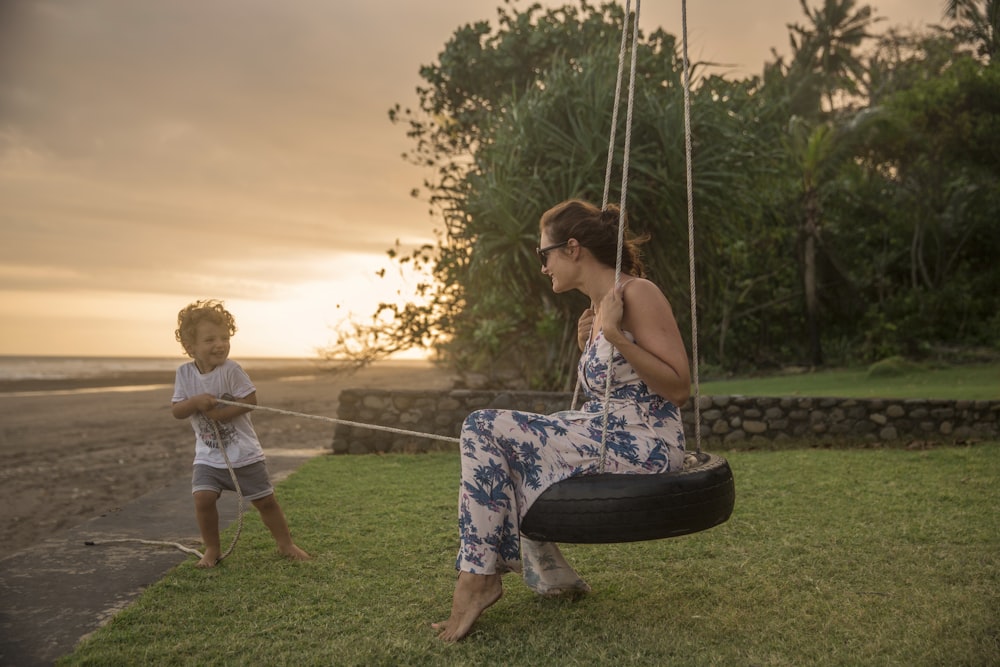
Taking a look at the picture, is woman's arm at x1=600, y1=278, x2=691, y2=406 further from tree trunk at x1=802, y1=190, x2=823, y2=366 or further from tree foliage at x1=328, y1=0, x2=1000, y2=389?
tree trunk at x1=802, y1=190, x2=823, y2=366

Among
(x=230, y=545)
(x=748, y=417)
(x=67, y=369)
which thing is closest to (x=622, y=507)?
(x=230, y=545)

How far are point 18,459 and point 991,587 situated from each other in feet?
31.0

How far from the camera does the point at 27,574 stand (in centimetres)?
377

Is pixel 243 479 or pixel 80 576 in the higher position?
pixel 243 479

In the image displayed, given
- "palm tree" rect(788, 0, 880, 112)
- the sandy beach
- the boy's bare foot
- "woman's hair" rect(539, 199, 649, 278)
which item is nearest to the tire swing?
"woman's hair" rect(539, 199, 649, 278)

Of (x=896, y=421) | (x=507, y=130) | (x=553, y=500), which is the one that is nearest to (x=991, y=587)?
(x=553, y=500)

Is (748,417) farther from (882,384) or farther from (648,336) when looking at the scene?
(648,336)

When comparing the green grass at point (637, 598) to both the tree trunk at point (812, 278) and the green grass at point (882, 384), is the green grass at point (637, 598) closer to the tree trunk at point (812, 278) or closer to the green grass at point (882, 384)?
the green grass at point (882, 384)

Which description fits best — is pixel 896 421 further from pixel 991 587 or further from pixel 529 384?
pixel 991 587

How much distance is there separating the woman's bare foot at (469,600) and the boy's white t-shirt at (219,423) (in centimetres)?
151

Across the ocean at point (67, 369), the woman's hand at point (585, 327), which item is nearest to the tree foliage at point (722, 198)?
the woman's hand at point (585, 327)

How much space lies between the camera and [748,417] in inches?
334

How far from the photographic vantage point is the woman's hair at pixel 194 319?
3883 millimetres

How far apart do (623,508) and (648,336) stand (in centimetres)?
58
